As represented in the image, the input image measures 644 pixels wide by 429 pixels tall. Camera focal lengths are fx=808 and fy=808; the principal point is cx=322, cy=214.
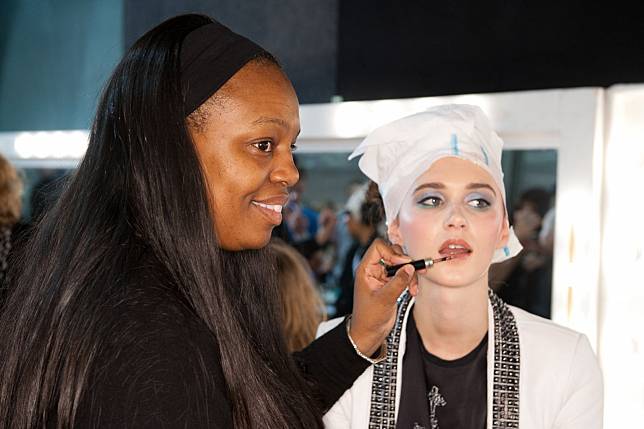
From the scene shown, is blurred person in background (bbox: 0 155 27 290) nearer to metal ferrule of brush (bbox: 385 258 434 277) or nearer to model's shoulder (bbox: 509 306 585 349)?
metal ferrule of brush (bbox: 385 258 434 277)

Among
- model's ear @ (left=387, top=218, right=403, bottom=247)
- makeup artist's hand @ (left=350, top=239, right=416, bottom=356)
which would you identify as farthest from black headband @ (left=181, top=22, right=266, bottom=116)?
model's ear @ (left=387, top=218, right=403, bottom=247)

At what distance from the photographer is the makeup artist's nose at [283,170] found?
3.36 ft

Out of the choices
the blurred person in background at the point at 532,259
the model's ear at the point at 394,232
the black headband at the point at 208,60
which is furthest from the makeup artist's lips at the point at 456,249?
the blurred person in background at the point at 532,259

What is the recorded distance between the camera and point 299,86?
2652 millimetres

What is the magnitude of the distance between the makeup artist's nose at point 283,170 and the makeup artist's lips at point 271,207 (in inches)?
1.0

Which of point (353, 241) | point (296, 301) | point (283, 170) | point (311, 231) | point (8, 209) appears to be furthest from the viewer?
point (311, 231)

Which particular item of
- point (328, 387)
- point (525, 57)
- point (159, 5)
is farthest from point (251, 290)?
point (159, 5)

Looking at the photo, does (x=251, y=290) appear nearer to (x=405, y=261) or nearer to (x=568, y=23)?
(x=405, y=261)

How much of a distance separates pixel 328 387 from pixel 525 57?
3.91 ft

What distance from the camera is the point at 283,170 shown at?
103 centimetres

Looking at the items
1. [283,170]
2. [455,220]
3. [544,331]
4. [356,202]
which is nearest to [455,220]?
[455,220]

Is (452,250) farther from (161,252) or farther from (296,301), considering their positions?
(296,301)

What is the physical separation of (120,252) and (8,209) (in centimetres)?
164

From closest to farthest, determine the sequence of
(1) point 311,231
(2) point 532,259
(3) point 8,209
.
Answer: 1. (2) point 532,259
2. (3) point 8,209
3. (1) point 311,231
